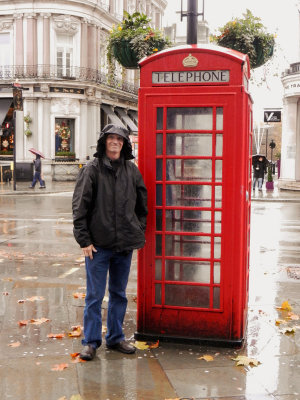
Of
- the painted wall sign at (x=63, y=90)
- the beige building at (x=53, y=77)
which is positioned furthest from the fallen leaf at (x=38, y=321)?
the painted wall sign at (x=63, y=90)

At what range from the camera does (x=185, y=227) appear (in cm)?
479

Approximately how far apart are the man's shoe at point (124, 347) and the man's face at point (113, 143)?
165 centimetres

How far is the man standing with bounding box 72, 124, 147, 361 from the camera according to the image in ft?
14.6

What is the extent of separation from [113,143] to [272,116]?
20749 mm

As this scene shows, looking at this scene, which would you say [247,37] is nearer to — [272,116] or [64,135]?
[272,116]

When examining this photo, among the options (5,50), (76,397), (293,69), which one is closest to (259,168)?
(293,69)

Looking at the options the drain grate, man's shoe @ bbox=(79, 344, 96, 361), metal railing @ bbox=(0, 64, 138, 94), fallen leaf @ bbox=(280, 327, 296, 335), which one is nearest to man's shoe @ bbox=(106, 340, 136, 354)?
man's shoe @ bbox=(79, 344, 96, 361)

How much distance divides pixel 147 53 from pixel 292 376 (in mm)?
4877

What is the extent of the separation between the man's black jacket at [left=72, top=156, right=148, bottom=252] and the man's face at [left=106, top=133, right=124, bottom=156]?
9 centimetres

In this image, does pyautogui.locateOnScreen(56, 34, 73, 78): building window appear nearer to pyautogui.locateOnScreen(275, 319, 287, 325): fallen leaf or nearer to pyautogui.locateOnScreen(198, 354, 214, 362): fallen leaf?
pyautogui.locateOnScreen(275, 319, 287, 325): fallen leaf

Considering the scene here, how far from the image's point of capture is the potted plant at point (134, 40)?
7.52m

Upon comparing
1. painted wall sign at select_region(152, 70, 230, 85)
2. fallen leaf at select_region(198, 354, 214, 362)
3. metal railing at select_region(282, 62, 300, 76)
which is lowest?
fallen leaf at select_region(198, 354, 214, 362)

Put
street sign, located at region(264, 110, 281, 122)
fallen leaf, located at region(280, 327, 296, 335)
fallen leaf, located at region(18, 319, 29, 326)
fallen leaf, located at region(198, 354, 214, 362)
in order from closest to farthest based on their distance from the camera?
fallen leaf, located at region(198, 354, 214, 362) < fallen leaf, located at region(280, 327, 296, 335) < fallen leaf, located at region(18, 319, 29, 326) < street sign, located at region(264, 110, 281, 122)

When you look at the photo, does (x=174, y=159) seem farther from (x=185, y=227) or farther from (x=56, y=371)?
(x=56, y=371)
